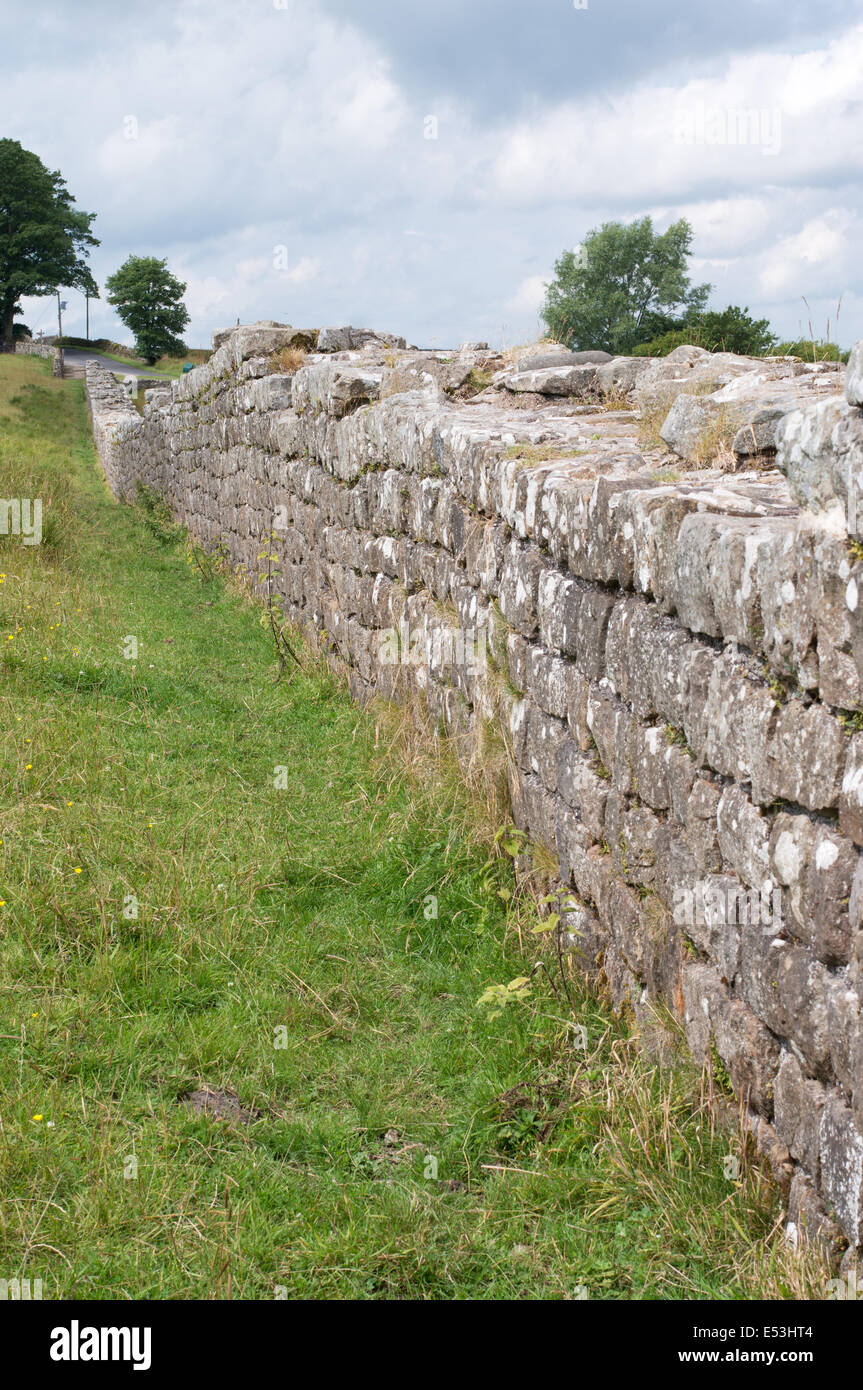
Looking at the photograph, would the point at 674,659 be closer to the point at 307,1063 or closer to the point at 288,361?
the point at 307,1063

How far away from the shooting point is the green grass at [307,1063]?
279 centimetres

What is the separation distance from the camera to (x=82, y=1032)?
370cm

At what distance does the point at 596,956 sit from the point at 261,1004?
128 cm

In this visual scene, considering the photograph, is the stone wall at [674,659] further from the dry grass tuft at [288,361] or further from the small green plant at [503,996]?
the dry grass tuft at [288,361]

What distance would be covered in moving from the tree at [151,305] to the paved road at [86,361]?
2.82 meters

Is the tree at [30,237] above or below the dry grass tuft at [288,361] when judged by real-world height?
above

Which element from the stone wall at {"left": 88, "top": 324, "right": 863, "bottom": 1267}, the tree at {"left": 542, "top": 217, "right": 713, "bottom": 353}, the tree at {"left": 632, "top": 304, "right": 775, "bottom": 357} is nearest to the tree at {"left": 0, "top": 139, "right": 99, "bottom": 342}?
the tree at {"left": 542, "top": 217, "right": 713, "bottom": 353}

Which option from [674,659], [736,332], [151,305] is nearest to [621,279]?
[736,332]

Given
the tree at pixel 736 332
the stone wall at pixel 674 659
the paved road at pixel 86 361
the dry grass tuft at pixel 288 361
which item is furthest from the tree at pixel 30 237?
the stone wall at pixel 674 659

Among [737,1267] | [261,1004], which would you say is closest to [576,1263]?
[737,1267]

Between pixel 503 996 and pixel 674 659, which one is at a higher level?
pixel 674 659

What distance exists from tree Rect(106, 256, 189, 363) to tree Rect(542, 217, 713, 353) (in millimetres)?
Result: 24457

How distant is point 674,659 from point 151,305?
6402 centimetres

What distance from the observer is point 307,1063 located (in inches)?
145
